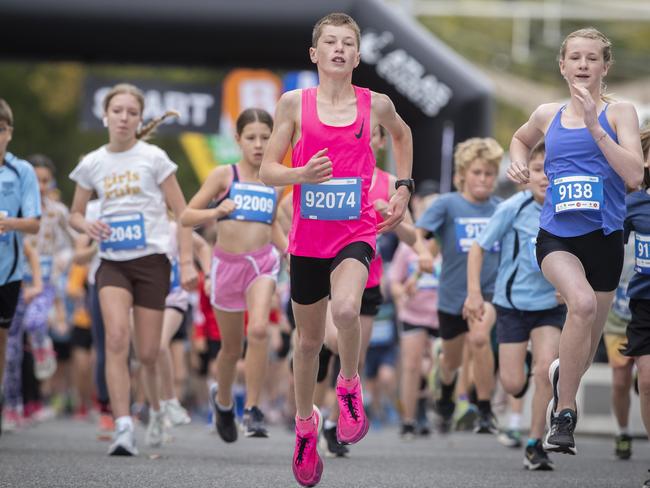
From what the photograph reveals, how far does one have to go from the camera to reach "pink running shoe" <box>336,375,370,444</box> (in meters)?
6.26

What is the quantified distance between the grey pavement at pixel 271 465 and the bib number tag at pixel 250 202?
162 centimetres

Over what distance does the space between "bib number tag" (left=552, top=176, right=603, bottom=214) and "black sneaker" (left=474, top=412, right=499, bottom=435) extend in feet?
11.0

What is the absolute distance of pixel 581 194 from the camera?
6.55 m

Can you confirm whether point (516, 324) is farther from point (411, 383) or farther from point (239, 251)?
point (411, 383)

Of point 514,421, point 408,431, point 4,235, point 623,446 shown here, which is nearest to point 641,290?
point 623,446

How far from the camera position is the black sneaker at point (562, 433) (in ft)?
20.6

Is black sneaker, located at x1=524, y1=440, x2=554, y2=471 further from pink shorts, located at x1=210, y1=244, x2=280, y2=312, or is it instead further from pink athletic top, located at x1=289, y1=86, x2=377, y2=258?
pink athletic top, located at x1=289, y1=86, x2=377, y2=258

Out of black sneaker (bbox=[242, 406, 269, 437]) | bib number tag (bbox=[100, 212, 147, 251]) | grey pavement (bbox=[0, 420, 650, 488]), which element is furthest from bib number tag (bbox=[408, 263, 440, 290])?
bib number tag (bbox=[100, 212, 147, 251])

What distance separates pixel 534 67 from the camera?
38875 mm

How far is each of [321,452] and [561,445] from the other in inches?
140

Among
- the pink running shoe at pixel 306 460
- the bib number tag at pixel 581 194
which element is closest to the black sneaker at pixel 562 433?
the bib number tag at pixel 581 194

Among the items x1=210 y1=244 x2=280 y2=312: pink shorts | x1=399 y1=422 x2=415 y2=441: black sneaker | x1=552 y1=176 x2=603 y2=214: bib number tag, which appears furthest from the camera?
x1=399 y1=422 x2=415 y2=441: black sneaker

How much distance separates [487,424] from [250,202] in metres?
2.39

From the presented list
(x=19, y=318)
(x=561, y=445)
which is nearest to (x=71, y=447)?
(x=19, y=318)
